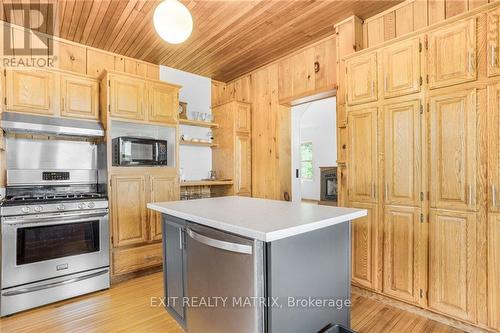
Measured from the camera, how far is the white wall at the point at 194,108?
411 cm

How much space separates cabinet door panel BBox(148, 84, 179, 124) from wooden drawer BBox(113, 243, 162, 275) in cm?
157

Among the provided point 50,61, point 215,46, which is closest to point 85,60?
point 50,61

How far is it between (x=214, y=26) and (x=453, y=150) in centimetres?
253

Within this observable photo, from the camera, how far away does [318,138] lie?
917 centimetres

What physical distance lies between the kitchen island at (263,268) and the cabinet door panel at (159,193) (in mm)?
1440

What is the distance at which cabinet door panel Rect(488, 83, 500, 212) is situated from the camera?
183cm

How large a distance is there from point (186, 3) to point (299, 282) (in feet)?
8.27

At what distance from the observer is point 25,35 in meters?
2.99

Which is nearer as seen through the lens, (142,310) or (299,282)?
(299,282)

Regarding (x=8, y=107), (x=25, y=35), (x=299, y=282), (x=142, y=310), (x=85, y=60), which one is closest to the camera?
(x=299, y=282)

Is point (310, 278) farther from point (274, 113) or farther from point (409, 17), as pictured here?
point (274, 113)

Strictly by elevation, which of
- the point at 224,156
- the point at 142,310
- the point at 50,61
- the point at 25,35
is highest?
the point at 25,35

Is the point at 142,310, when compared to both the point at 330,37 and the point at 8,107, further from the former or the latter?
the point at 330,37

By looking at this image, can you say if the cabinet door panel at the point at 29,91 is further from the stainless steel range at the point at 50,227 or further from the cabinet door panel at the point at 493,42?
the cabinet door panel at the point at 493,42
